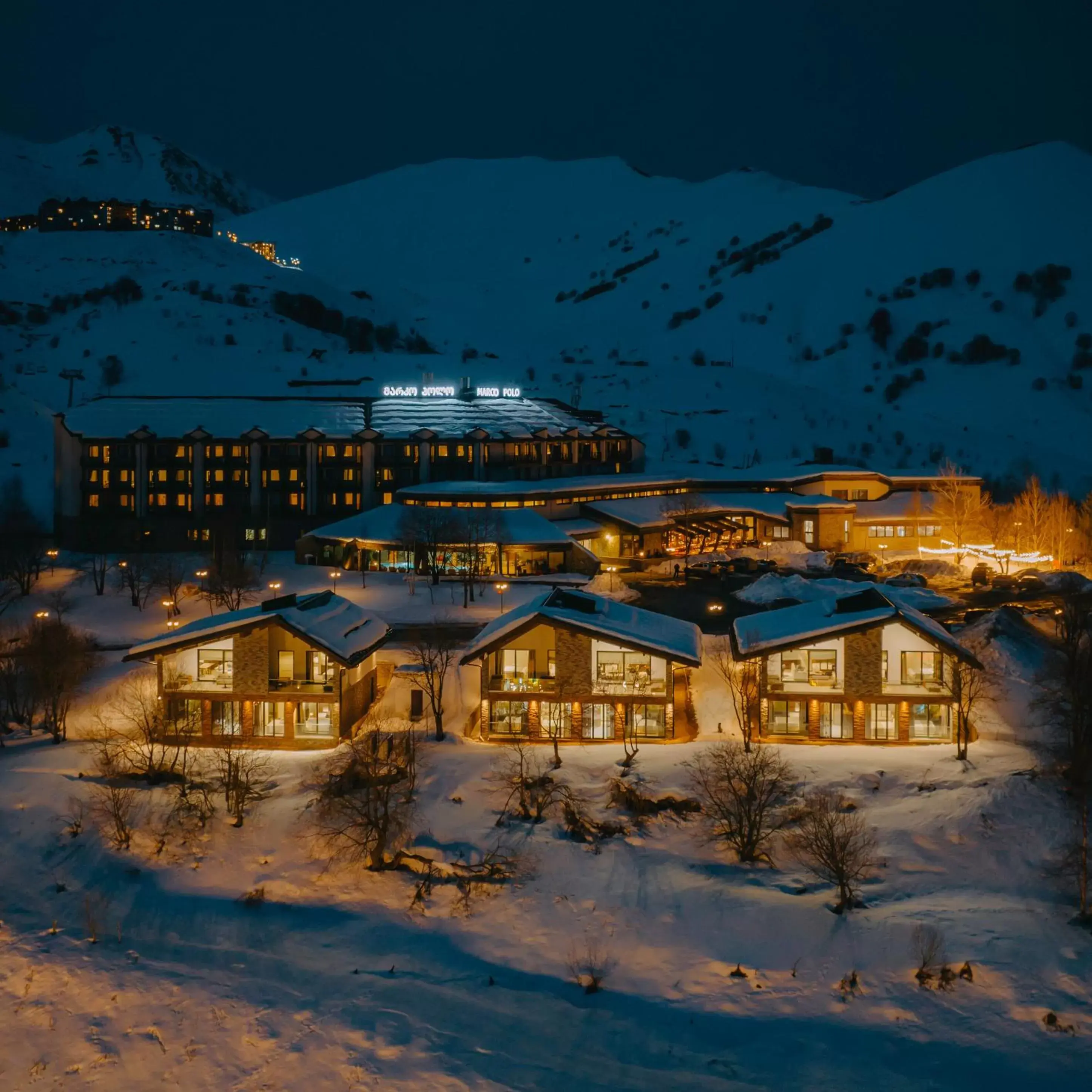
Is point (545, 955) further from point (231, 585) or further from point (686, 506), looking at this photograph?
point (686, 506)

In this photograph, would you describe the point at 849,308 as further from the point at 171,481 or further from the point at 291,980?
the point at 291,980

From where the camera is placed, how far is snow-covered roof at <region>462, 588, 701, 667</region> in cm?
3475

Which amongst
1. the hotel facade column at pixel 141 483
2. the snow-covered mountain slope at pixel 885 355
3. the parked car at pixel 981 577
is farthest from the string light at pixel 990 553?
the hotel facade column at pixel 141 483

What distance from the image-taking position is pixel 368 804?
90.8ft

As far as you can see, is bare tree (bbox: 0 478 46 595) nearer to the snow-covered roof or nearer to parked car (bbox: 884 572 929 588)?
the snow-covered roof

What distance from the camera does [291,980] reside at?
76.6 ft

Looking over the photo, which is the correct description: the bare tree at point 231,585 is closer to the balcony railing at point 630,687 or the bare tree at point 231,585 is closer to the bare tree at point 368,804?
the bare tree at point 368,804

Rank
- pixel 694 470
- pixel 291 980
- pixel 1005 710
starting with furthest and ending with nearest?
pixel 694 470 < pixel 1005 710 < pixel 291 980

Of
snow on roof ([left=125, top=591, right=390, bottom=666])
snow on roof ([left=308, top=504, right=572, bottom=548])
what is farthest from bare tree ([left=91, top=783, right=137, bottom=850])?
snow on roof ([left=308, top=504, right=572, bottom=548])

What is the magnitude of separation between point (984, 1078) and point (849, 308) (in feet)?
563

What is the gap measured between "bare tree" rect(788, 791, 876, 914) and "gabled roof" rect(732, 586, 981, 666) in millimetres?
6260

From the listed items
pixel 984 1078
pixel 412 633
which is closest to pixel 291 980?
pixel 984 1078

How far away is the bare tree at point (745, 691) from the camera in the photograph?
1321 inches

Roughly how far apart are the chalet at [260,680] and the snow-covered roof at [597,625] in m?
4.88
